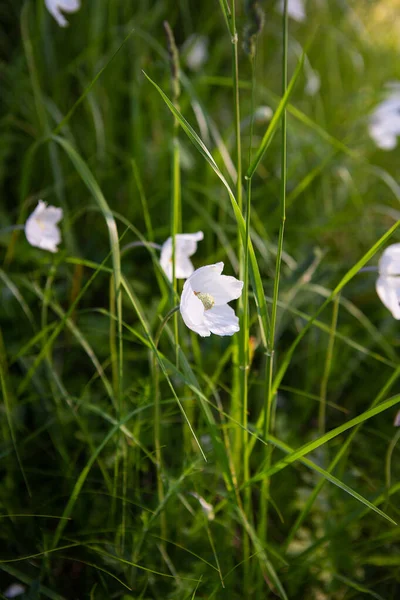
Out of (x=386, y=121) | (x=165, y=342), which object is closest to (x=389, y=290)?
(x=165, y=342)

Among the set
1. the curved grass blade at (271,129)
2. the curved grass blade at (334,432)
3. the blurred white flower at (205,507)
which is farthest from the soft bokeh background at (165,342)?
the curved grass blade at (271,129)

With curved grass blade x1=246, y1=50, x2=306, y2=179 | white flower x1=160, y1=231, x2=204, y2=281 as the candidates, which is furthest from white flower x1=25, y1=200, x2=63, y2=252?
curved grass blade x1=246, y1=50, x2=306, y2=179

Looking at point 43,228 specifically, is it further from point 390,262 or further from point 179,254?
point 390,262

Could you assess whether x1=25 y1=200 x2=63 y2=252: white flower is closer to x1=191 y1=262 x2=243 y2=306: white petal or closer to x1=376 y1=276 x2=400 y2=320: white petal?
x1=191 y1=262 x2=243 y2=306: white petal

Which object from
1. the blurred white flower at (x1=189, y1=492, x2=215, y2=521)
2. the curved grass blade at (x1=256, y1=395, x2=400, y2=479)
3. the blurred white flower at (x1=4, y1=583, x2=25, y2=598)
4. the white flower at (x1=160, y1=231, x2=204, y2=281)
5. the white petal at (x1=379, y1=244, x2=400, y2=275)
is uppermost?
the white flower at (x1=160, y1=231, x2=204, y2=281)

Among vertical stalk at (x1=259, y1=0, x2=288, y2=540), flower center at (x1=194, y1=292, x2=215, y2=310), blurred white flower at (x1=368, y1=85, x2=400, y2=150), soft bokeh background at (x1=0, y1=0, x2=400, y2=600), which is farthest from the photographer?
blurred white flower at (x1=368, y1=85, x2=400, y2=150)

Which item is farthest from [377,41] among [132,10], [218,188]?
[218,188]
